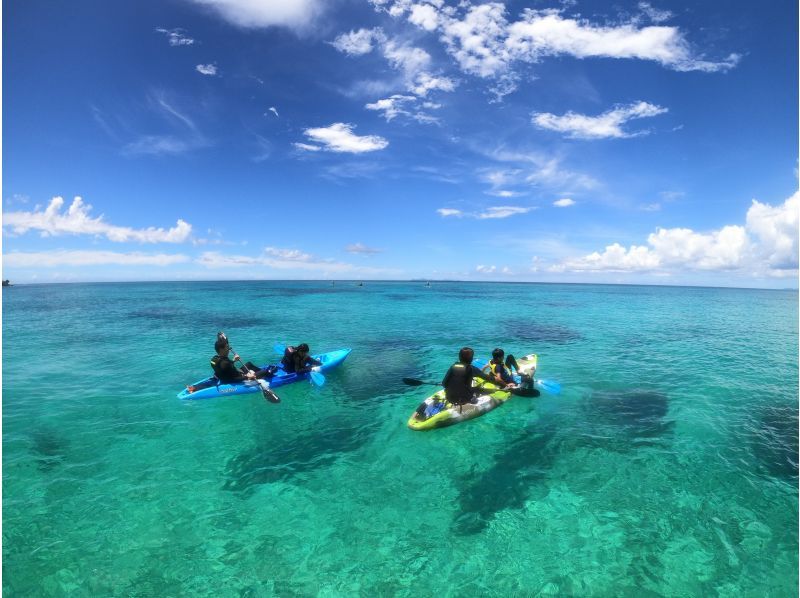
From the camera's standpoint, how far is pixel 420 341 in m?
30.7

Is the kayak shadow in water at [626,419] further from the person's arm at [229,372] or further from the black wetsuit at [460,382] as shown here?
the person's arm at [229,372]

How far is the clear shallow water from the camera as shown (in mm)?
7746

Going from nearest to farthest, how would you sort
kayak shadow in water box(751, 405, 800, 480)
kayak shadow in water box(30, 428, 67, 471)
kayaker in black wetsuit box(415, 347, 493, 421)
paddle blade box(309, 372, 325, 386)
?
1. kayak shadow in water box(751, 405, 800, 480)
2. kayak shadow in water box(30, 428, 67, 471)
3. kayaker in black wetsuit box(415, 347, 493, 421)
4. paddle blade box(309, 372, 325, 386)

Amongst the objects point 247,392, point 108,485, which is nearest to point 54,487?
point 108,485

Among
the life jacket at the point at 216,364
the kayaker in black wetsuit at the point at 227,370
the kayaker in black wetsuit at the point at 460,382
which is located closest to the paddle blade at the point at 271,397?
the kayaker in black wetsuit at the point at 227,370

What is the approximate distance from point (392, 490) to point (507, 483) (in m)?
3.33

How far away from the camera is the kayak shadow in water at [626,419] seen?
1303 centimetres

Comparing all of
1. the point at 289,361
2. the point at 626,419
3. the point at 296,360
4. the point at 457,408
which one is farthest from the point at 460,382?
the point at 289,361

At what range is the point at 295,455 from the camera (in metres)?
12.1

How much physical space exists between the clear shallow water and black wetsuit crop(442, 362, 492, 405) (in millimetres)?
1267

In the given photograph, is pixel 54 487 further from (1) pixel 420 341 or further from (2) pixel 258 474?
(1) pixel 420 341

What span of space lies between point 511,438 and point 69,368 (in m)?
25.7

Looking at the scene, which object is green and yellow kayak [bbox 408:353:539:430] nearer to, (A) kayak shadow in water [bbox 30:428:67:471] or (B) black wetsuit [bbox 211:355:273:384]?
(B) black wetsuit [bbox 211:355:273:384]

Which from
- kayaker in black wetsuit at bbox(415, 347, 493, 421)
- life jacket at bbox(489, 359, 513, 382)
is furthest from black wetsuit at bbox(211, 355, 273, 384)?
life jacket at bbox(489, 359, 513, 382)
